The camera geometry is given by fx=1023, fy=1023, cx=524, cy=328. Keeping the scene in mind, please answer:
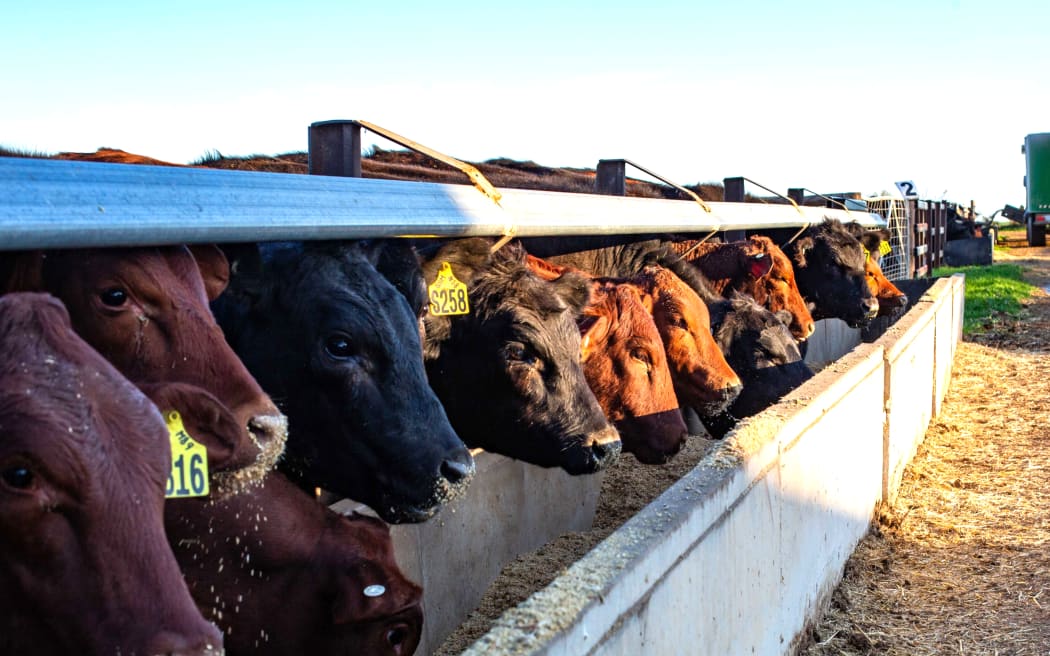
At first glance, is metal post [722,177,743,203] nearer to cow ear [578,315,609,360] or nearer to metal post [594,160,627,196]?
metal post [594,160,627,196]

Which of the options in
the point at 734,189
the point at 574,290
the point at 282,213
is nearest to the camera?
the point at 282,213

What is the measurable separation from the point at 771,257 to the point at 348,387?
5077 millimetres

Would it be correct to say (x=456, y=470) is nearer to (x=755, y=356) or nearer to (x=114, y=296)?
(x=114, y=296)

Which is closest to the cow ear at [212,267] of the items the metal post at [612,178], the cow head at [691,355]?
the cow head at [691,355]

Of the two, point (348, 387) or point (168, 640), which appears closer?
point (168, 640)

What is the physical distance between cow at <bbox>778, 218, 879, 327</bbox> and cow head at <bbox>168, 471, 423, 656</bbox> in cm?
674

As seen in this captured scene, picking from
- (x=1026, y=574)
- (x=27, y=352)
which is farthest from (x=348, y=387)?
(x=1026, y=574)

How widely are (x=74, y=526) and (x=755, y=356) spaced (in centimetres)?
503

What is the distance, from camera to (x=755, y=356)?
6.14 meters

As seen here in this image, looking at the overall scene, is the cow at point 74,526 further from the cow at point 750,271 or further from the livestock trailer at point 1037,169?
the livestock trailer at point 1037,169

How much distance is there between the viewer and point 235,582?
8.66 feet

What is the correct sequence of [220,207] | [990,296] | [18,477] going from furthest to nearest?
[990,296]
[220,207]
[18,477]

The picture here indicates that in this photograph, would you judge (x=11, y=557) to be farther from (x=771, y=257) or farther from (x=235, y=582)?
(x=771, y=257)

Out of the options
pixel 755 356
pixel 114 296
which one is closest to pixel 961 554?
pixel 755 356
